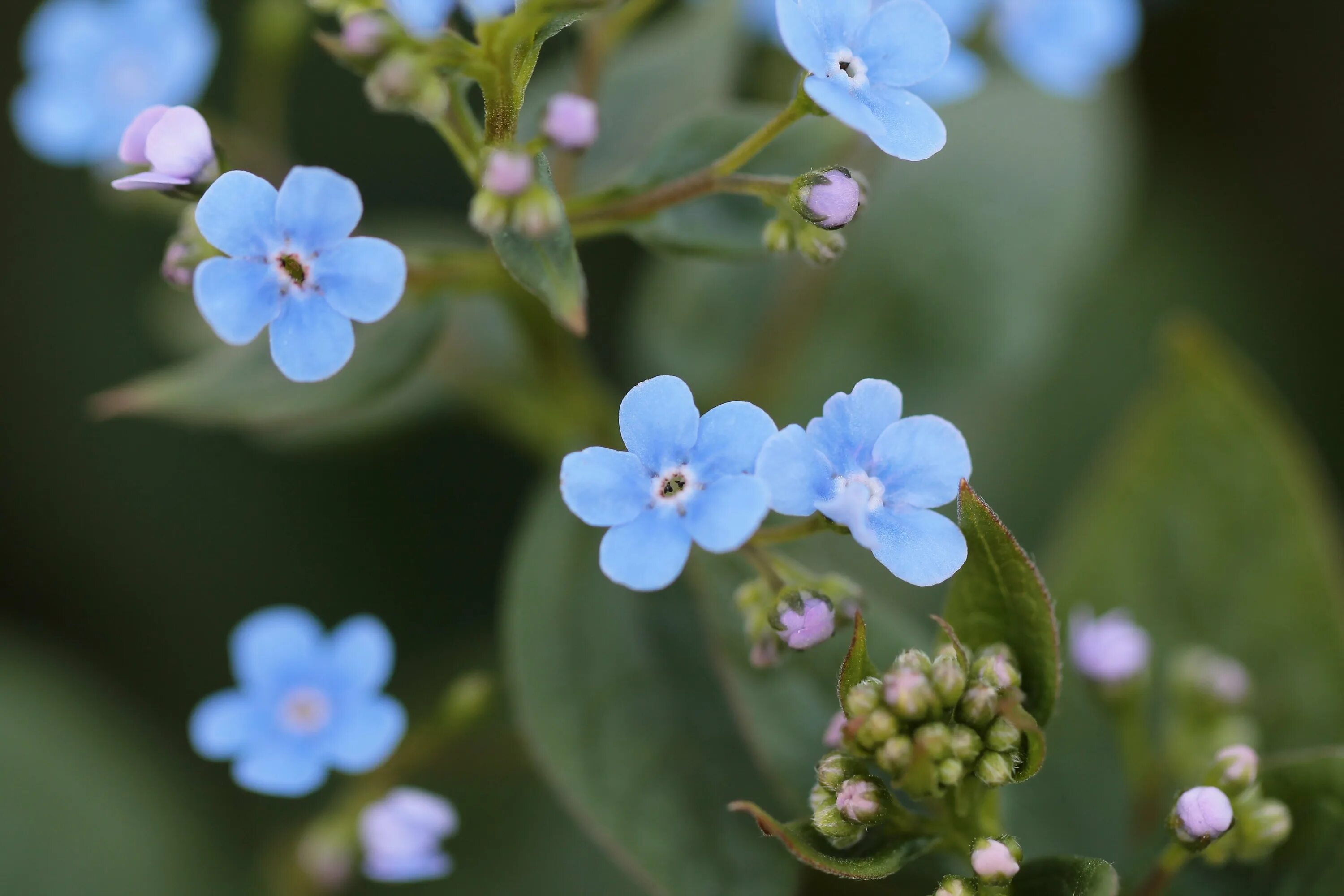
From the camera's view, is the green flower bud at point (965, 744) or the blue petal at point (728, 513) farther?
the green flower bud at point (965, 744)

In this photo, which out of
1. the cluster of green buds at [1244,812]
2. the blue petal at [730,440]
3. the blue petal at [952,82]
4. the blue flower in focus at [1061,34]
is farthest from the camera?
the blue flower in focus at [1061,34]

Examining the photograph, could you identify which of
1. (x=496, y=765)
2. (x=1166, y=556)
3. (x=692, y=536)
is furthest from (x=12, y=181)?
(x=1166, y=556)

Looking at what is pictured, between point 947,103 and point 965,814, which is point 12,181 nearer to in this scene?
point 947,103

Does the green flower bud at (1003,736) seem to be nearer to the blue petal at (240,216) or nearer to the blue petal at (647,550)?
the blue petal at (647,550)

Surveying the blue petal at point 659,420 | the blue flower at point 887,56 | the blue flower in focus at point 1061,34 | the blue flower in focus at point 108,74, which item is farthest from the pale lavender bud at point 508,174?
the blue flower in focus at point 1061,34

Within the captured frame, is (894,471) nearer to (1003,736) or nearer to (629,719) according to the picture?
(1003,736)

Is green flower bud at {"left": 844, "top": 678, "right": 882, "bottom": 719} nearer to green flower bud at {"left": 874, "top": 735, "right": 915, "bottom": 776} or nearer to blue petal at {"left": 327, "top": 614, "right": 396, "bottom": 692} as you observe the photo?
green flower bud at {"left": 874, "top": 735, "right": 915, "bottom": 776}

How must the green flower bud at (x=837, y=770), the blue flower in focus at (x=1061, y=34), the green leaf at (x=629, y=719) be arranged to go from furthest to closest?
the blue flower in focus at (x=1061, y=34) → the green leaf at (x=629, y=719) → the green flower bud at (x=837, y=770)

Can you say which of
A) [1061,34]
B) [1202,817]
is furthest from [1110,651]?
[1061,34]
